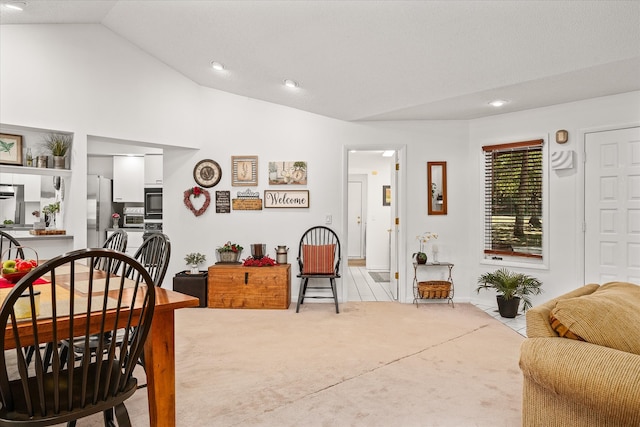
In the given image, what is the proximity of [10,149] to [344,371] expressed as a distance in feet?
12.4

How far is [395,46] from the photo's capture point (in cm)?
329

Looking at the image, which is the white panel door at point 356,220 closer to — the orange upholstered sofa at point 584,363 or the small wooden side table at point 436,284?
the small wooden side table at point 436,284

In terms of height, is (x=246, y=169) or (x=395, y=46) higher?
(x=395, y=46)

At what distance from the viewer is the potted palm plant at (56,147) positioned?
4004mm

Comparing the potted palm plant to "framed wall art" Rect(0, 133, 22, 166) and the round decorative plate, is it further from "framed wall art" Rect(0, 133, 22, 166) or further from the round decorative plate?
the round decorative plate

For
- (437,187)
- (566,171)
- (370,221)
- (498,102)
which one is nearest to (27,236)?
(437,187)

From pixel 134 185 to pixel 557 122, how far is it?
5.93 meters

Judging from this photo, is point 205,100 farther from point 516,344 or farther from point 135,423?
point 516,344

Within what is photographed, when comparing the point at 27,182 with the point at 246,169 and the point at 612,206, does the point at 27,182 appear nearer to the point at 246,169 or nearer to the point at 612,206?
the point at 246,169

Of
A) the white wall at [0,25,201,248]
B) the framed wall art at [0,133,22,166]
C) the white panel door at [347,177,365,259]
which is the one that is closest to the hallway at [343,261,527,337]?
the white panel door at [347,177,365,259]

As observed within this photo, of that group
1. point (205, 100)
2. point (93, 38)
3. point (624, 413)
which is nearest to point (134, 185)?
point (205, 100)

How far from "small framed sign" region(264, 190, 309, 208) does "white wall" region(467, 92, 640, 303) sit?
2.48 metres

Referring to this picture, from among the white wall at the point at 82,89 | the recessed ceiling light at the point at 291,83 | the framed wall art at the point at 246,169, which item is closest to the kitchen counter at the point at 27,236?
the white wall at the point at 82,89

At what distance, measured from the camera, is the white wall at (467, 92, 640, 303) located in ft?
12.6
